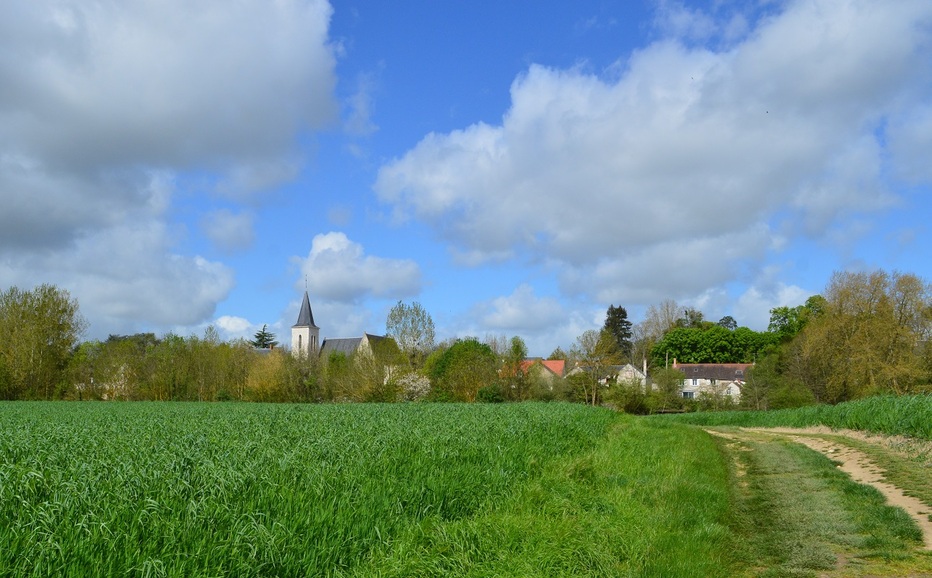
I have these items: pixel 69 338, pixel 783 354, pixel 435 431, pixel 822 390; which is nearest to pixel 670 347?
pixel 783 354

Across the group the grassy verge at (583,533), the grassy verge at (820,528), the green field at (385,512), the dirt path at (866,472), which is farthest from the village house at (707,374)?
the grassy verge at (583,533)

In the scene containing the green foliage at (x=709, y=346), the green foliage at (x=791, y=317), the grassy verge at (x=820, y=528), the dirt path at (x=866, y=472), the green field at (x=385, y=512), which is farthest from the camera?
the green foliage at (x=709, y=346)

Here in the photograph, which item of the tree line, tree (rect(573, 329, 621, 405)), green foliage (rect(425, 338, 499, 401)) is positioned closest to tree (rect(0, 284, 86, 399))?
the tree line

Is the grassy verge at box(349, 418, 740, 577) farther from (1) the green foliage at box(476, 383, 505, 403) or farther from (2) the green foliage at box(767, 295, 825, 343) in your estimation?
(2) the green foliage at box(767, 295, 825, 343)

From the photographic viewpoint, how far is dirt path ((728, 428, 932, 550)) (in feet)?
31.3

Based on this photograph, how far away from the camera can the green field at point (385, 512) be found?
488cm

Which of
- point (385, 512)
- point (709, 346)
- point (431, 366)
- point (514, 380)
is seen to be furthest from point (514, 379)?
point (709, 346)

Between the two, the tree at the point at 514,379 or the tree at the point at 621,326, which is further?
the tree at the point at 621,326

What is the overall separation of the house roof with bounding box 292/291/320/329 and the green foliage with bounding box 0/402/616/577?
11182cm

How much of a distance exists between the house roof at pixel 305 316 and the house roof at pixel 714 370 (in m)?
65.3

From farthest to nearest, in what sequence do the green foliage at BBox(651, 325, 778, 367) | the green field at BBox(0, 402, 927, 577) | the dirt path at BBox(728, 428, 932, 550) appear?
1. the green foliage at BBox(651, 325, 778, 367)
2. the dirt path at BBox(728, 428, 932, 550)
3. the green field at BBox(0, 402, 927, 577)

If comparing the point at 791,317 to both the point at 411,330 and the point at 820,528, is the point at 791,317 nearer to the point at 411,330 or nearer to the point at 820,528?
the point at 411,330

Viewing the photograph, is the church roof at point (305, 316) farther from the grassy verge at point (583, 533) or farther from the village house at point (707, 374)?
the grassy verge at point (583, 533)

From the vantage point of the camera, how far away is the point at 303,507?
6.07m
